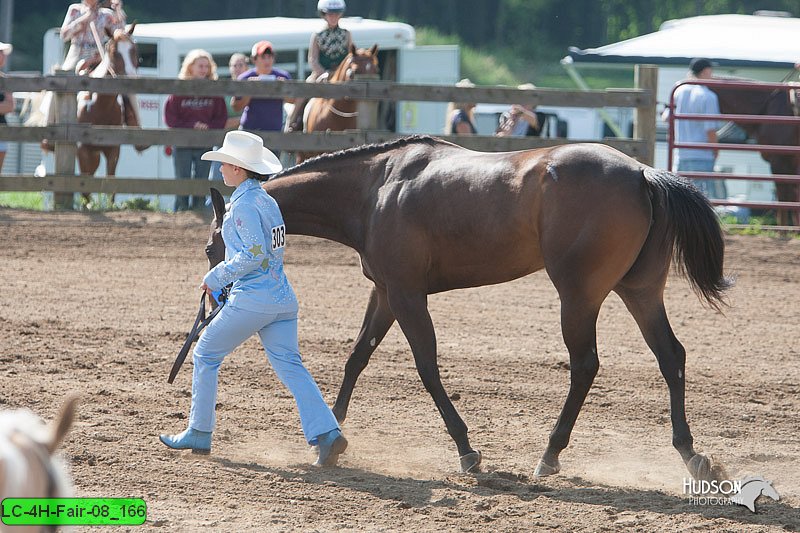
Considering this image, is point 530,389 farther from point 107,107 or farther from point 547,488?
point 107,107

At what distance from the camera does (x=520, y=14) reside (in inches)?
2261

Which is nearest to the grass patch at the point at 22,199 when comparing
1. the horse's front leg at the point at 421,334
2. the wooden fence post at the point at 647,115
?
the wooden fence post at the point at 647,115

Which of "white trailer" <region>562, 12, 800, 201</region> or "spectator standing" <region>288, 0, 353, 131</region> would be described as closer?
"spectator standing" <region>288, 0, 353, 131</region>

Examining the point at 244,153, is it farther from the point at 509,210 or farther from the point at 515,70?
the point at 515,70

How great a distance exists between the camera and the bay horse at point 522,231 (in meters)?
5.14

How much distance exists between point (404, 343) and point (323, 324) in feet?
2.54

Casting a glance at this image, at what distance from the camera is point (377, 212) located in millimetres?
5555

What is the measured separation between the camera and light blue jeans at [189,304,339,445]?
5098mm

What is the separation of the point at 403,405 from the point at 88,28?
9.40 meters

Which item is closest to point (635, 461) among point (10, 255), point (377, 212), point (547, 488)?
point (547, 488)

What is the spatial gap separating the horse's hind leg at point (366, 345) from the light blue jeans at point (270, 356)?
0.74m

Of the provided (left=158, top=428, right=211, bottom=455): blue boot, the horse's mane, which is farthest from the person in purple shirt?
(left=158, top=428, right=211, bottom=455): blue boot

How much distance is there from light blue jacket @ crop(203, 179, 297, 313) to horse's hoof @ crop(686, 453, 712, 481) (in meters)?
2.05

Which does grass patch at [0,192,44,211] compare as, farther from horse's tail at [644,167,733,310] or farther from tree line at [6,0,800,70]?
tree line at [6,0,800,70]
